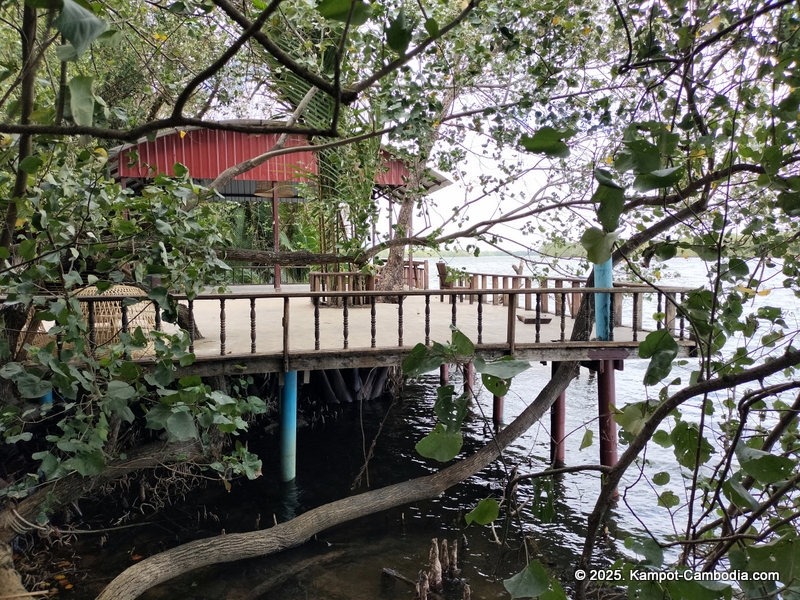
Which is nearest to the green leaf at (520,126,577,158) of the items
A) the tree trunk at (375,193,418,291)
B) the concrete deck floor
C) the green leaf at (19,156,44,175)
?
the green leaf at (19,156,44,175)

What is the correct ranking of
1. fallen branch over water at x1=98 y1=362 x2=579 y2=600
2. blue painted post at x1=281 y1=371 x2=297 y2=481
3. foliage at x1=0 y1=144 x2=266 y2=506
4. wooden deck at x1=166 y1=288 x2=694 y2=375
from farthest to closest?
blue painted post at x1=281 y1=371 x2=297 y2=481
wooden deck at x1=166 y1=288 x2=694 y2=375
fallen branch over water at x1=98 y1=362 x2=579 y2=600
foliage at x1=0 y1=144 x2=266 y2=506

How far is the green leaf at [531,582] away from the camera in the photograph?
85 centimetres

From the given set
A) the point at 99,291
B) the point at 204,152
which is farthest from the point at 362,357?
the point at 204,152

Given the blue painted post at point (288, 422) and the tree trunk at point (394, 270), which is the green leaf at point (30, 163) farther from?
the tree trunk at point (394, 270)

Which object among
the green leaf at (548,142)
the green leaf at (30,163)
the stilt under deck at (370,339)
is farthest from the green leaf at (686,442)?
the stilt under deck at (370,339)

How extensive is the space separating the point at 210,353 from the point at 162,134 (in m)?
6.79

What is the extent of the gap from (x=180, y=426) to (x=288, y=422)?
488cm

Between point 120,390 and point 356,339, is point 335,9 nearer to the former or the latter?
point 120,390

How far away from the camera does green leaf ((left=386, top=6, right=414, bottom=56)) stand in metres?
0.89

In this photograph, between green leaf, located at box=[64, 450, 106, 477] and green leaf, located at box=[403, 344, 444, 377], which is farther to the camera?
green leaf, located at box=[64, 450, 106, 477]

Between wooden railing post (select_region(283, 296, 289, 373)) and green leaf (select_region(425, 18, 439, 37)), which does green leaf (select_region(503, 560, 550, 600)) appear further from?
wooden railing post (select_region(283, 296, 289, 373))

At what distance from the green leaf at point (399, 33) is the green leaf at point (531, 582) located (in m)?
0.81

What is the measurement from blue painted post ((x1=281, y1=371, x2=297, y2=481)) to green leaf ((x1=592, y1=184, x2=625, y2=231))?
593 cm

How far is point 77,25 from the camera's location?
62 centimetres
